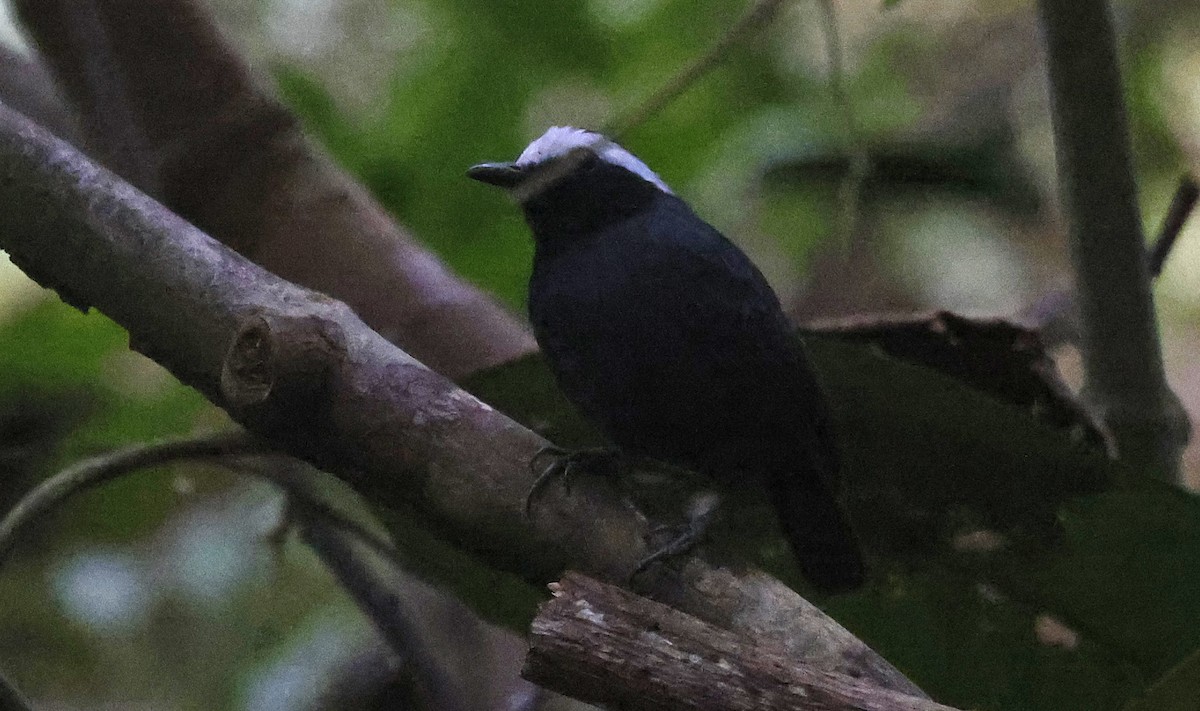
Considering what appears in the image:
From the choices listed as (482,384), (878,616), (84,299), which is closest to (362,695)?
(482,384)

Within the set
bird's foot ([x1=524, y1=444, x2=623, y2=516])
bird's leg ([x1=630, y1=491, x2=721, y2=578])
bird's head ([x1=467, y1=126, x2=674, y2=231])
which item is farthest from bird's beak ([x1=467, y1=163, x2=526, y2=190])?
bird's leg ([x1=630, y1=491, x2=721, y2=578])

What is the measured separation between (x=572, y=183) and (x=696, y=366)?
39 cm

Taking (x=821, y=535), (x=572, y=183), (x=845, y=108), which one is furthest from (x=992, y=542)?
(x=845, y=108)

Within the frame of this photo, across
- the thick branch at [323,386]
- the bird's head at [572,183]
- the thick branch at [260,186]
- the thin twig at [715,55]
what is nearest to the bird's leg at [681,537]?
the thick branch at [323,386]

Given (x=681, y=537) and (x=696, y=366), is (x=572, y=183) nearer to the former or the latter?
(x=696, y=366)

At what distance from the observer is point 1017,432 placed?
53.0 inches

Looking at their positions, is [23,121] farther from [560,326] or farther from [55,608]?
[55,608]

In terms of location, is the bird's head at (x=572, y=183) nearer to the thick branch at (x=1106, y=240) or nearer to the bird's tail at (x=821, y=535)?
the bird's tail at (x=821, y=535)

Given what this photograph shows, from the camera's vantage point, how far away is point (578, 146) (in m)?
1.69

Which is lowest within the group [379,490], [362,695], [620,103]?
[362,695]

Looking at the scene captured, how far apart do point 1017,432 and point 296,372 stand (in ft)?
2.48

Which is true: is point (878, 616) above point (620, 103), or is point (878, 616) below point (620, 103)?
below

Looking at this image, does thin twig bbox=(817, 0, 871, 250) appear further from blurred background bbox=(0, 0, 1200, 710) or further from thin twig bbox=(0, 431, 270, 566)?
thin twig bbox=(0, 431, 270, 566)

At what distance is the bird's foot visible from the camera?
1045 millimetres
